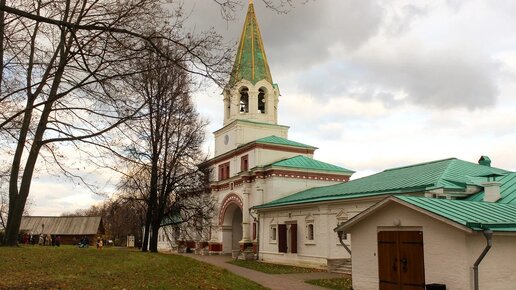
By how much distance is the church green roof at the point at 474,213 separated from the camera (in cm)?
1035

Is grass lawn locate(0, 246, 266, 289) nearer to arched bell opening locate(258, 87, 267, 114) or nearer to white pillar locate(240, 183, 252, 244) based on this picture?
white pillar locate(240, 183, 252, 244)

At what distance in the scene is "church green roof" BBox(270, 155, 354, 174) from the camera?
33.9 m

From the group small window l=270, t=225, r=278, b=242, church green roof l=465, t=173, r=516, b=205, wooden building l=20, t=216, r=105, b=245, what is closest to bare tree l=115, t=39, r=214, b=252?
small window l=270, t=225, r=278, b=242

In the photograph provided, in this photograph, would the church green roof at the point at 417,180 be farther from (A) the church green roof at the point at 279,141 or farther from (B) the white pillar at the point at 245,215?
(A) the church green roof at the point at 279,141

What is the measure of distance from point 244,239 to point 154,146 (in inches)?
533

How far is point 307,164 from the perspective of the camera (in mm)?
34656

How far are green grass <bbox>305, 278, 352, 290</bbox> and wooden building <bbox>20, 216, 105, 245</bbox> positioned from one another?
38.9m

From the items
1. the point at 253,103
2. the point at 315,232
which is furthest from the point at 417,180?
the point at 253,103

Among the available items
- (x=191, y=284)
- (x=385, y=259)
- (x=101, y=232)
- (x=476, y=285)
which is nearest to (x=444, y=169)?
(x=385, y=259)

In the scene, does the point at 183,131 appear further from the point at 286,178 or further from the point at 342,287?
the point at 342,287

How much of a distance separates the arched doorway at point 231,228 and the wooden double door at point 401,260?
2585 cm

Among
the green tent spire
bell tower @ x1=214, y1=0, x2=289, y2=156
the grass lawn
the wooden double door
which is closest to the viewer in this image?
the wooden double door

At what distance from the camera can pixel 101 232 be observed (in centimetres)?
5475

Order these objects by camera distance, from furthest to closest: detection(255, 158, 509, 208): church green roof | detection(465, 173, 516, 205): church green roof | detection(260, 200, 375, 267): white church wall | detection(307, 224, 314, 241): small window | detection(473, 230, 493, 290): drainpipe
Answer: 1. detection(307, 224, 314, 241): small window
2. detection(260, 200, 375, 267): white church wall
3. detection(255, 158, 509, 208): church green roof
4. detection(465, 173, 516, 205): church green roof
5. detection(473, 230, 493, 290): drainpipe
